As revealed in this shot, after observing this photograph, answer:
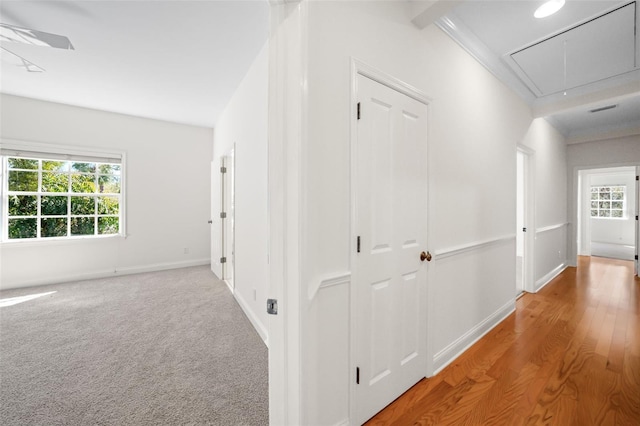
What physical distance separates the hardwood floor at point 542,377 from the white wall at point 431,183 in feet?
0.70

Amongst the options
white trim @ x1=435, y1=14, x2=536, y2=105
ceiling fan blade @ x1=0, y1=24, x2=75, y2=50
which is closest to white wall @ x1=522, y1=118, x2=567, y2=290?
white trim @ x1=435, y1=14, x2=536, y2=105

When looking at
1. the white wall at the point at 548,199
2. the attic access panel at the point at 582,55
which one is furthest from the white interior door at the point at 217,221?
the white wall at the point at 548,199

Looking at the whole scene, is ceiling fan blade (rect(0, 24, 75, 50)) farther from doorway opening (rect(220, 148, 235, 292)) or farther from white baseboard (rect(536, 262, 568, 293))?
white baseboard (rect(536, 262, 568, 293))

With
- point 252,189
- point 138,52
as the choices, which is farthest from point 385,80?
point 138,52

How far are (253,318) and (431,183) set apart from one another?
7.41 ft

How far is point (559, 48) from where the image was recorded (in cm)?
254

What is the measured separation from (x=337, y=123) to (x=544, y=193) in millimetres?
4575

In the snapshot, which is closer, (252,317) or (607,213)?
(252,317)

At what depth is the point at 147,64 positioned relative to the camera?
3.04 metres

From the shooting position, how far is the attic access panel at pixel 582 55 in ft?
7.29

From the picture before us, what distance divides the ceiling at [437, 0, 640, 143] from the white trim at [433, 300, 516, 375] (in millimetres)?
2608

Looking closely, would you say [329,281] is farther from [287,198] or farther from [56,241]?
[56,241]

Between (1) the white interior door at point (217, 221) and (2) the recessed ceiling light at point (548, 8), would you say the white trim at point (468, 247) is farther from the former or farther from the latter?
(1) the white interior door at point (217, 221)

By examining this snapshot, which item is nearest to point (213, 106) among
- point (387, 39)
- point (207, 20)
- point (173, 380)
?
point (207, 20)
